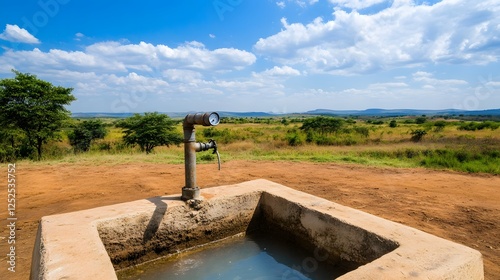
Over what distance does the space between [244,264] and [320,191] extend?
3.02 metres

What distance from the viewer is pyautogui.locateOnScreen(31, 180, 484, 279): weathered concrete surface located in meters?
1.67

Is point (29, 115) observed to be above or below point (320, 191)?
above

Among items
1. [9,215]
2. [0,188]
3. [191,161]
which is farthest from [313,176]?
[0,188]

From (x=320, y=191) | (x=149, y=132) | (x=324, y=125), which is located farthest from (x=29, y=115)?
(x=324, y=125)

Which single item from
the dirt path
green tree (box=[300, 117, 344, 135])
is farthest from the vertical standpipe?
green tree (box=[300, 117, 344, 135])

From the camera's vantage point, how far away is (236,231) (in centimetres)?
309

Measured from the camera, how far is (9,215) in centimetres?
396

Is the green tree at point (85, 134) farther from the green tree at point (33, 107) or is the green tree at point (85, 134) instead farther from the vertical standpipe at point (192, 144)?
the vertical standpipe at point (192, 144)

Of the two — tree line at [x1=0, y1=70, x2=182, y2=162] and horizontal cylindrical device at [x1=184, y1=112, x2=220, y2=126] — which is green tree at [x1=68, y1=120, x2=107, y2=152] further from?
horizontal cylindrical device at [x1=184, y1=112, x2=220, y2=126]

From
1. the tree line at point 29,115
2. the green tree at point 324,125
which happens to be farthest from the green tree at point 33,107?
the green tree at point 324,125

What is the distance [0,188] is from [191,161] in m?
5.03

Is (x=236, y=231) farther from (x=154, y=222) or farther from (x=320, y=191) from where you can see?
(x=320, y=191)

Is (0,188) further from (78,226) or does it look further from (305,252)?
(305,252)

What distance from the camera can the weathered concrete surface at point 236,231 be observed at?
1665mm
